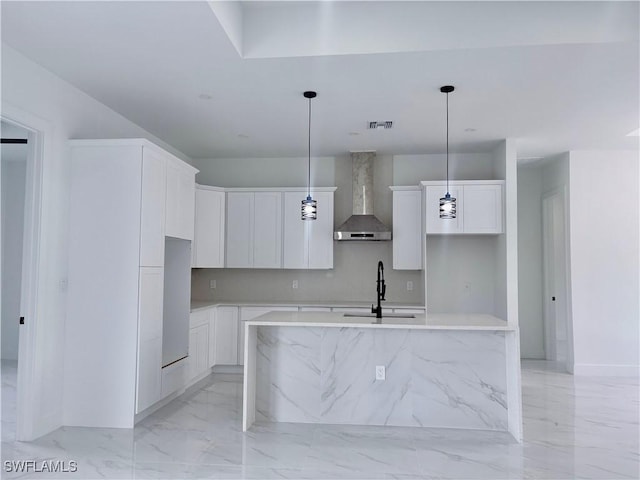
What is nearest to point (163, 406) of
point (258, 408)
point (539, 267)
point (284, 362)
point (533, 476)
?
point (258, 408)

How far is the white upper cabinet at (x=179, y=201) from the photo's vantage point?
15.0ft

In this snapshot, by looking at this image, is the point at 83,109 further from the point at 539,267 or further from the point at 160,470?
the point at 539,267

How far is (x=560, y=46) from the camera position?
10.9 ft

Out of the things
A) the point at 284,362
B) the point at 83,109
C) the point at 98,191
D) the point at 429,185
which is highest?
the point at 83,109

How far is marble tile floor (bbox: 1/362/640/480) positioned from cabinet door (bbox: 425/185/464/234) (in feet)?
7.21

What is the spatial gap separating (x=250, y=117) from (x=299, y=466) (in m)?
3.23

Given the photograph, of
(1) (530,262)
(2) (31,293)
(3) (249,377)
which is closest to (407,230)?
(1) (530,262)

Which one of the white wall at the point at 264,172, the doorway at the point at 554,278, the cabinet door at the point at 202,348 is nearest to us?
the cabinet door at the point at 202,348

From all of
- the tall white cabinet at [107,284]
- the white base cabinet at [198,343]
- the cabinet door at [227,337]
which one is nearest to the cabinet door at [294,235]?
the cabinet door at [227,337]

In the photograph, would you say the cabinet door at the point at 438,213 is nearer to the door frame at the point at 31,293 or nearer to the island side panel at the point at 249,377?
the island side panel at the point at 249,377

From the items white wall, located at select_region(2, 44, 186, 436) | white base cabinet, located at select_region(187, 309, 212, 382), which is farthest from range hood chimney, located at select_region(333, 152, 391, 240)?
white wall, located at select_region(2, 44, 186, 436)

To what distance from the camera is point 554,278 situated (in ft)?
23.3

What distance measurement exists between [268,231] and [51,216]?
2874 mm

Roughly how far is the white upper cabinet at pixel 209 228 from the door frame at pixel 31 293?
2336 millimetres
